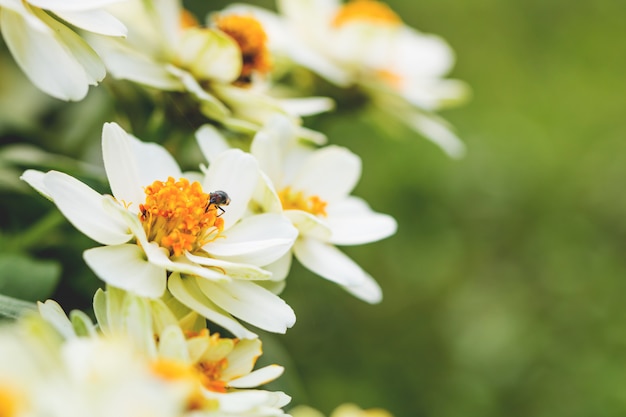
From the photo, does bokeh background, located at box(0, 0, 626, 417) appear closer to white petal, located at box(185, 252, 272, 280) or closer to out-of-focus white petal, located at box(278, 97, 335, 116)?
out-of-focus white petal, located at box(278, 97, 335, 116)

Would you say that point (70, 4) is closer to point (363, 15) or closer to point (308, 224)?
point (308, 224)

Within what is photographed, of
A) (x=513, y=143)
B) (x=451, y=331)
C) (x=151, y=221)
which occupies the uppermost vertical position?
(x=513, y=143)

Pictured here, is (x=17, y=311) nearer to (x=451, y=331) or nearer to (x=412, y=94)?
(x=412, y=94)

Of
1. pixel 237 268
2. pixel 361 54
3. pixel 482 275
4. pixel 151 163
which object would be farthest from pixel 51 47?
pixel 482 275

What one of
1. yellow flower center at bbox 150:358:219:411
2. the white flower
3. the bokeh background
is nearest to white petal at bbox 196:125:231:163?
the white flower

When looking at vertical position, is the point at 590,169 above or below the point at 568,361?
above

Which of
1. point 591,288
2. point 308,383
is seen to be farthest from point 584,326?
point 308,383

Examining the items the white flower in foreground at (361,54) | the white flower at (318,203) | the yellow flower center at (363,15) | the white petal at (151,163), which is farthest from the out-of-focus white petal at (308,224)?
the yellow flower center at (363,15)
